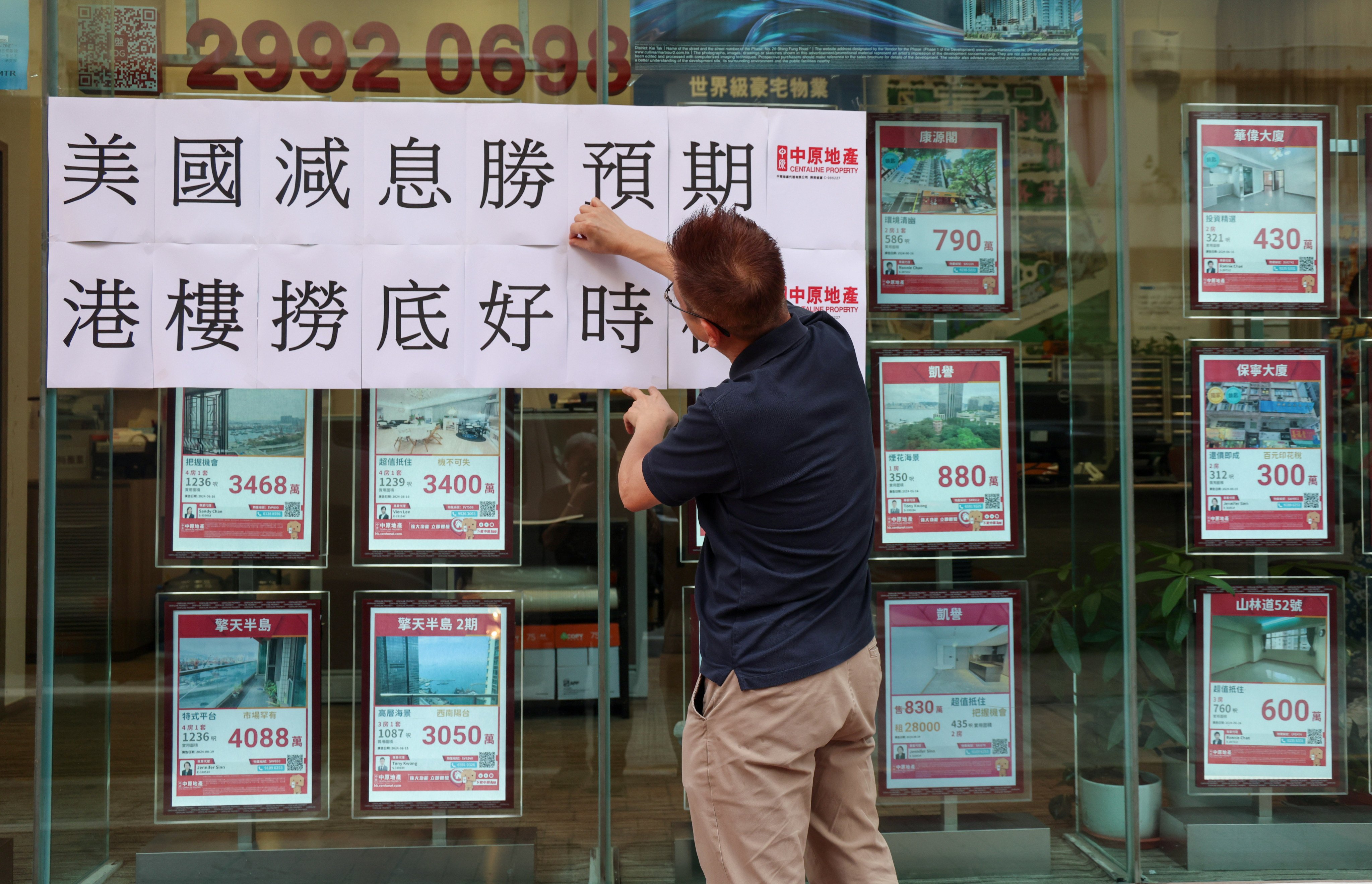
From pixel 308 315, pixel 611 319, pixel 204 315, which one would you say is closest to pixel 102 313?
pixel 204 315

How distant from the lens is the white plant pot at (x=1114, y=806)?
356 cm

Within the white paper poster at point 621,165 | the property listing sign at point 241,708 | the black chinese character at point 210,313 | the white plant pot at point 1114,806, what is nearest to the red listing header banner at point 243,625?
the property listing sign at point 241,708

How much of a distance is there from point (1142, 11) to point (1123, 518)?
69.1 inches

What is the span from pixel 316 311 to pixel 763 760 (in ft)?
6.29

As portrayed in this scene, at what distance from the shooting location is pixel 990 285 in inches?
140

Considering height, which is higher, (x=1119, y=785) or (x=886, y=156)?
(x=886, y=156)

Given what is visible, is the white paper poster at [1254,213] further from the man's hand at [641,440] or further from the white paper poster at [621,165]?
the man's hand at [641,440]

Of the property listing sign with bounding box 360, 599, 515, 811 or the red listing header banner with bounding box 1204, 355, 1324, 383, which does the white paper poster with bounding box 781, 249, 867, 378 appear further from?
the property listing sign with bounding box 360, 599, 515, 811

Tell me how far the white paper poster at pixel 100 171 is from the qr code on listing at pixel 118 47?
211 millimetres

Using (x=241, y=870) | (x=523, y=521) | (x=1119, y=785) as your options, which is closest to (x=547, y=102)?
(x=523, y=521)

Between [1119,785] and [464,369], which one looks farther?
[1119,785]

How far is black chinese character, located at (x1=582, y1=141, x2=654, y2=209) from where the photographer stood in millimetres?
3199

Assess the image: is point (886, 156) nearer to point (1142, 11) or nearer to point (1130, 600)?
point (1142, 11)

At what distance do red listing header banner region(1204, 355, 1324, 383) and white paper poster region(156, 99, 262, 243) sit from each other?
317 cm
